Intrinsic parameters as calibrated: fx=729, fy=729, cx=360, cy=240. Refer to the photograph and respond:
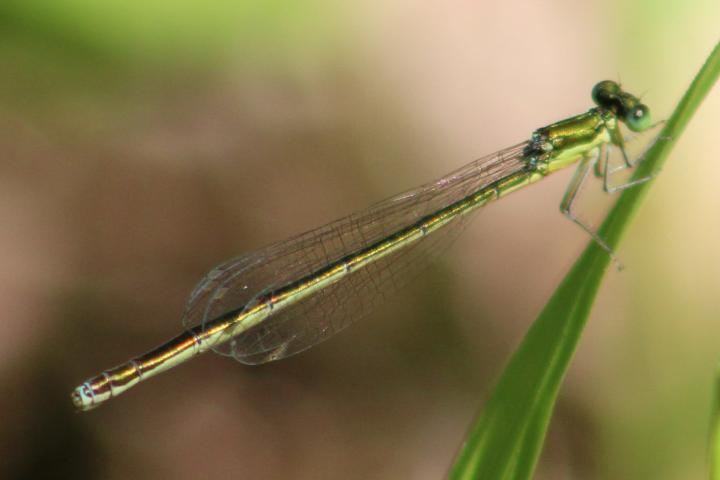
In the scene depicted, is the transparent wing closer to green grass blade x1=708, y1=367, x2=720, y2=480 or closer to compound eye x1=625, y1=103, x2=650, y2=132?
compound eye x1=625, y1=103, x2=650, y2=132

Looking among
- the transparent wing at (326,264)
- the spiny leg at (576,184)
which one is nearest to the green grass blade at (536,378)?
the spiny leg at (576,184)

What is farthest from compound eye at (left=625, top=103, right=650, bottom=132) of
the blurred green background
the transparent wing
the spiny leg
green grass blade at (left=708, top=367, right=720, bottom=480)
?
green grass blade at (left=708, top=367, right=720, bottom=480)

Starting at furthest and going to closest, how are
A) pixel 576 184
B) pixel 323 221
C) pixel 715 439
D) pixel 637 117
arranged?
pixel 323 221, pixel 576 184, pixel 637 117, pixel 715 439

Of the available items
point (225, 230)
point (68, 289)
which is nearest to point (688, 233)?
point (225, 230)

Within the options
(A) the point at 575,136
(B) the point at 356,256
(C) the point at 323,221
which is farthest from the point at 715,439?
(C) the point at 323,221

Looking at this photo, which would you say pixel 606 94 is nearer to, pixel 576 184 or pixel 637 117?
pixel 637 117

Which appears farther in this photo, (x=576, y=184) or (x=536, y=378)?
(x=576, y=184)

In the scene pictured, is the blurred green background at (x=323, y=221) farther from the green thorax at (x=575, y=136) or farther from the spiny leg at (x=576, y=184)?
the green thorax at (x=575, y=136)
